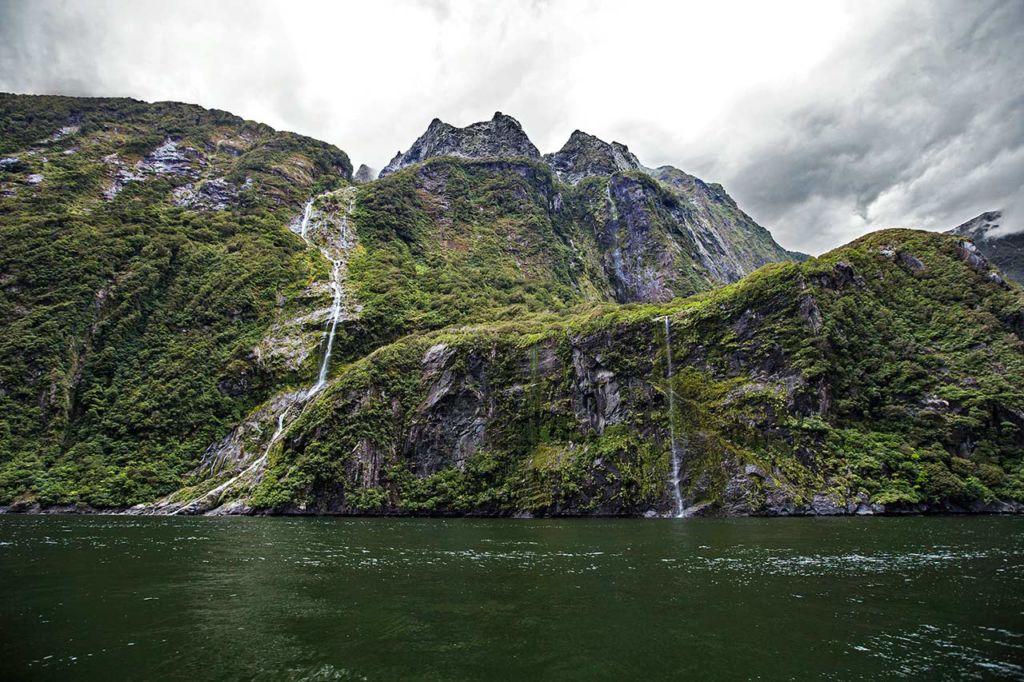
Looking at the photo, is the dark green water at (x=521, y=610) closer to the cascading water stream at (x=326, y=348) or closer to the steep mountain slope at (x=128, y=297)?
the cascading water stream at (x=326, y=348)

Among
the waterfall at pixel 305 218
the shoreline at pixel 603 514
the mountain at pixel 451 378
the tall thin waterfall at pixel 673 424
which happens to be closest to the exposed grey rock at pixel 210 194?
the mountain at pixel 451 378

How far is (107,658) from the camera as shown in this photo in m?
12.0

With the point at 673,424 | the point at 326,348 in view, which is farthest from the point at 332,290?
the point at 673,424

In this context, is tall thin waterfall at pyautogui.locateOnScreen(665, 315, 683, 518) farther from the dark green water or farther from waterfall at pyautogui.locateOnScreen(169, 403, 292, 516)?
waterfall at pyautogui.locateOnScreen(169, 403, 292, 516)

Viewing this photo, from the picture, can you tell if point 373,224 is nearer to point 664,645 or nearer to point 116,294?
point 116,294

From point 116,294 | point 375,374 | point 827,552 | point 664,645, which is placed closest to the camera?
point 664,645

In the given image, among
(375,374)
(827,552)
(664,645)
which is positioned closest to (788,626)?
(664,645)

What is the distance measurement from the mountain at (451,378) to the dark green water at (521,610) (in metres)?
25.4

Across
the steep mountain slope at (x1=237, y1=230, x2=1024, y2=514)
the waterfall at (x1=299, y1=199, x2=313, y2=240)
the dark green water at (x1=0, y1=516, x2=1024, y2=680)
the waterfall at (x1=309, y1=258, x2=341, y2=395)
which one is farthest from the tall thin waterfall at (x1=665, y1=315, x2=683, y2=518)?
the waterfall at (x1=299, y1=199, x2=313, y2=240)

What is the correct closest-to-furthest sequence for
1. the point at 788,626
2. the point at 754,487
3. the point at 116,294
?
the point at 788,626 → the point at 754,487 → the point at 116,294

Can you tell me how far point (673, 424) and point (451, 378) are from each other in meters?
29.9

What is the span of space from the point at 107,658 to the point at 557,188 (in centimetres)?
18273

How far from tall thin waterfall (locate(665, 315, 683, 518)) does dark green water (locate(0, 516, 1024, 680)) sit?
908 inches

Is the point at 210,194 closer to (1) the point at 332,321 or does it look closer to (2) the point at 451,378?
(1) the point at 332,321
